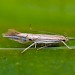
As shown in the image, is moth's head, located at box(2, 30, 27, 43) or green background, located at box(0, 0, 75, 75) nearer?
green background, located at box(0, 0, 75, 75)

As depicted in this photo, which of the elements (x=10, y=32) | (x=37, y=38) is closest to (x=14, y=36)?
(x=10, y=32)

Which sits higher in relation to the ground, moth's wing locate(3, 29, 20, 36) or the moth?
moth's wing locate(3, 29, 20, 36)

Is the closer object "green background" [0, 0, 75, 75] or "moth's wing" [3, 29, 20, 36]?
"green background" [0, 0, 75, 75]

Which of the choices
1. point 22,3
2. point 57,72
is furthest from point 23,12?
point 57,72

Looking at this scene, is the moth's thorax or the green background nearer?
the green background

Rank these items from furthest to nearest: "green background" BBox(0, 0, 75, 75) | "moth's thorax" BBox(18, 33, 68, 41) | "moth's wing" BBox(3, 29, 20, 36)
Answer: "moth's thorax" BBox(18, 33, 68, 41) → "moth's wing" BBox(3, 29, 20, 36) → "green background" BBox(0, 0, 75, 75)

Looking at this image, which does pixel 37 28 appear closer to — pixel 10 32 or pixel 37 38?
→ pixel 37 38

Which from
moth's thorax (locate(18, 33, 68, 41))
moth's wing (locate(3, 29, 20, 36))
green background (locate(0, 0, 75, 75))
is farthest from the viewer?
moth's thorax (locate(18, 33, 68, 41))

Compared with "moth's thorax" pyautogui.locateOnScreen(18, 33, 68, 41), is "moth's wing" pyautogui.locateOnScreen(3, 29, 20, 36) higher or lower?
higher
